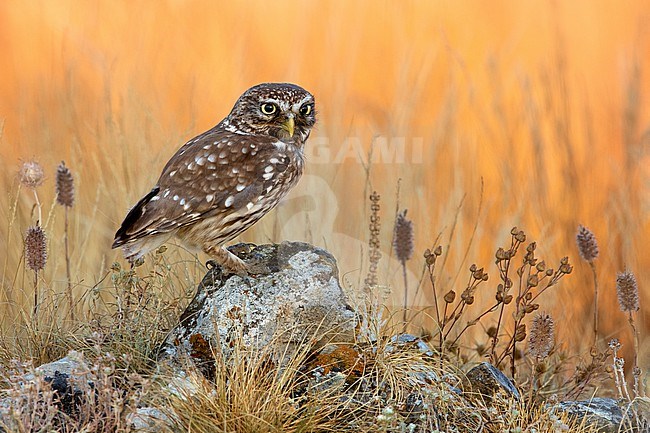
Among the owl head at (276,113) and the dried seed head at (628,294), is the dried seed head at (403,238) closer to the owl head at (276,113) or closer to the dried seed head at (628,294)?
the owl head at (276,113)

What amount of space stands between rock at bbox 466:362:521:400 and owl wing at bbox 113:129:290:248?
1.19 meters

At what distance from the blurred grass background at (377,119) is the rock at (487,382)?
1242 millimetres

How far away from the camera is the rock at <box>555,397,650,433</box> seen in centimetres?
374

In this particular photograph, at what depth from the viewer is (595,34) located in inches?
315

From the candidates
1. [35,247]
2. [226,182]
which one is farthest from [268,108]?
[35,247]

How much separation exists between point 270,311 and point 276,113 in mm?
937

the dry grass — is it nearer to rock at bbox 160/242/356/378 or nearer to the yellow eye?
rock at bbox 160/242/356/378

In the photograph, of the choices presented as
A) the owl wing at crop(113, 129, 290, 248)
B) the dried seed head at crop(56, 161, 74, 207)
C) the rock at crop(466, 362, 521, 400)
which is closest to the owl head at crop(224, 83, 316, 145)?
the owl wing at crop(113, 129, 290, 248)

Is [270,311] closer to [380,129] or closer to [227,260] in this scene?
[227,260]

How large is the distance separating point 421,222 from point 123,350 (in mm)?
2699

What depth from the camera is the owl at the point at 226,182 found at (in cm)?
389

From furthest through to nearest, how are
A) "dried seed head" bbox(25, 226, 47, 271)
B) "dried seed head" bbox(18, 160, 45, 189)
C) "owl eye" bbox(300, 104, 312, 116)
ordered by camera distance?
"dried seed head" bbox(18, 160, 45, 189) < "owl eye" bbox(300, 104, 312, 116) < "dried seed head" bbox(25, 226, 47, 271)

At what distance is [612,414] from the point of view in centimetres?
390

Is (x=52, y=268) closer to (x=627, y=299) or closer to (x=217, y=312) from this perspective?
(x=217, y=312)
